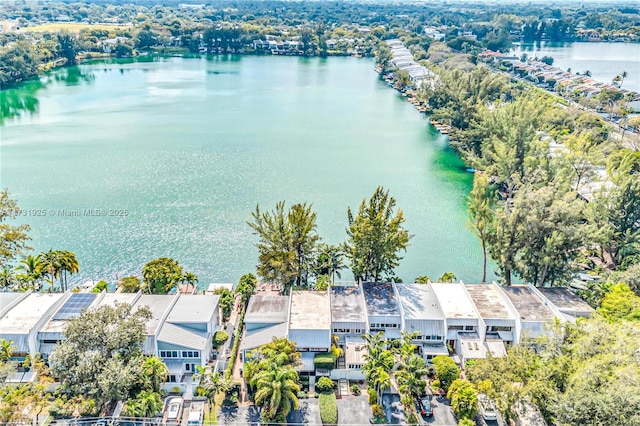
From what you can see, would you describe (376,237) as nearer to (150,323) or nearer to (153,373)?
(150,323)

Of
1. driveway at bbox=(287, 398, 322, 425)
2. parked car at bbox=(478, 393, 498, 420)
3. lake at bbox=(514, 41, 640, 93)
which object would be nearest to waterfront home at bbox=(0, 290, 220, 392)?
driveway at bbox=(287, 398, 322, 425)

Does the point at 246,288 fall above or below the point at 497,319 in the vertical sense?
below

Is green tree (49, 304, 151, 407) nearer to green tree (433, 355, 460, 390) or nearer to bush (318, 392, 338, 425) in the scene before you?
bush (318, 392, 338, 425)

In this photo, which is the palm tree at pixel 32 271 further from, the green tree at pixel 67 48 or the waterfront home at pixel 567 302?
the green tree at pixel 67 48

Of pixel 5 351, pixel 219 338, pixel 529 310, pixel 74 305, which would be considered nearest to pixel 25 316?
pixel 74 305

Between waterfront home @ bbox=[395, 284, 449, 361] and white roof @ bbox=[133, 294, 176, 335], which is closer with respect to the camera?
white roof @ bbox=[133, 294, 176, 335]

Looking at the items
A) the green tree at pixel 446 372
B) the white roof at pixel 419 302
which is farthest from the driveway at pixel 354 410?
the white roof at pixel 419 302

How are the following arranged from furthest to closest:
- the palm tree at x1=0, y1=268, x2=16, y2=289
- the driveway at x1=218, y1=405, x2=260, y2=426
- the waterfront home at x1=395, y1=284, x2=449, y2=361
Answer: the palm tree at x1=0, y1=268, x2=16, y2=289, the waterfront home at x1=395, y1=284, x2=449, y2=361, the driveway at x1=218, y1=405, x2=260, y2=426
